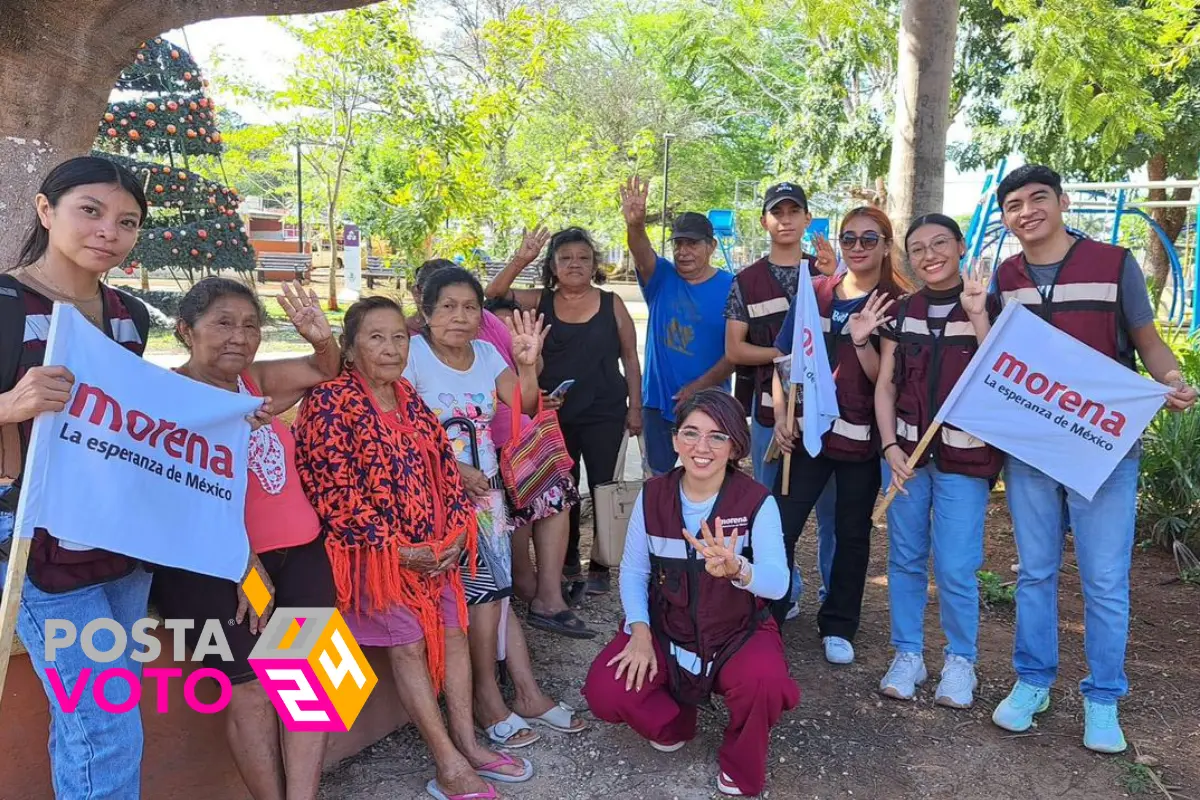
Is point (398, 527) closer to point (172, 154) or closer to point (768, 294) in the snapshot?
point (768, 294)

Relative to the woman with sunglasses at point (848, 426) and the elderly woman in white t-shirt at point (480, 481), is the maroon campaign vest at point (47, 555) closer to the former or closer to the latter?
the elderly woman in white t-shirt at point (480, 481)

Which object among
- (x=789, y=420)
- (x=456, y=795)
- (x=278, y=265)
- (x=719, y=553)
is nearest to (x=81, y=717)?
(x=456, y=795)

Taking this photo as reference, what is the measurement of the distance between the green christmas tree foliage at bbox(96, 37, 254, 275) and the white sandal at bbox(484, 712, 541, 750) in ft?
32.3

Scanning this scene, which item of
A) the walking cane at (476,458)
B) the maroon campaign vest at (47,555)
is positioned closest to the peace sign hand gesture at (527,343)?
the walking cane at (476,458)

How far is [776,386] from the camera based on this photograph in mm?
4211

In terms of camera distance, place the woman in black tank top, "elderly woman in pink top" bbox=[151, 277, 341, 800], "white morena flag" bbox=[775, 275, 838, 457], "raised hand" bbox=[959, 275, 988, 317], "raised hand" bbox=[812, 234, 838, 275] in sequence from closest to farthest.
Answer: "elderly woman in pink top" bbox=[151, 277, 341, 800] → "raised hand" bbox=[959, 275, 988, 317] → "white morena flag" bbox=[775, 275, 838, 457] → "raised hand" bbox=[812, 234, 838, 275] → the woman in black tank top

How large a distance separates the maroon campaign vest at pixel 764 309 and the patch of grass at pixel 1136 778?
201cm

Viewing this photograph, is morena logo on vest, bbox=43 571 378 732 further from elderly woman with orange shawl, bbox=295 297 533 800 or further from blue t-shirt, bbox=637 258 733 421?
blue t-shirt, bbox=637 258 733 421

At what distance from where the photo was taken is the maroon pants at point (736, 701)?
310 centimetres

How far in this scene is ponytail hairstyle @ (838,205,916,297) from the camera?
394cm

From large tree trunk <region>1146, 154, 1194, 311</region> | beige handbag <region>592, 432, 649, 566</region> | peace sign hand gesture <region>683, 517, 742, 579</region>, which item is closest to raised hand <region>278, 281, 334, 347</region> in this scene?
peace sign hand gesture <region>683, 517, 742, 579</region>

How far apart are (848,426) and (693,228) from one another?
4.57 ft

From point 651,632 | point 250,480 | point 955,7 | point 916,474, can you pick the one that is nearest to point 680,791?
point 651,632

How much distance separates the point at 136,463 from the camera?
2.43 meters
